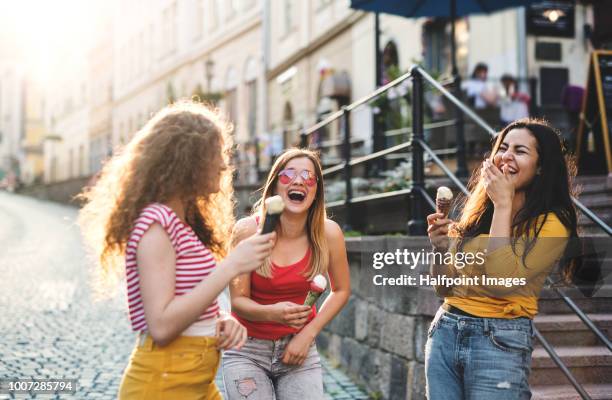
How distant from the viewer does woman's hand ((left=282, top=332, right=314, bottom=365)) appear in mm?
3133

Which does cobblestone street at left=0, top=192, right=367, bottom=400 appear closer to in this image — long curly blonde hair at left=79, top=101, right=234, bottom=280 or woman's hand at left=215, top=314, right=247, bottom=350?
long curly blonde hair at left=79, top=101, right=234, bottom=280

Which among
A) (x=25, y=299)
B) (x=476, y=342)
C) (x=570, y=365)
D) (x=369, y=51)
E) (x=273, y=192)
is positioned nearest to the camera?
(x=476, y=342)

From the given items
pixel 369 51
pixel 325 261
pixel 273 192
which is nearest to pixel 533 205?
pixel 325 261

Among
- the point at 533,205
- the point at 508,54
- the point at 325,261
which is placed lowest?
the point at 325,261

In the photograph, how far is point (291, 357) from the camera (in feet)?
10.3

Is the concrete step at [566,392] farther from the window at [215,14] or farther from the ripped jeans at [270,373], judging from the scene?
the window at [215,14]

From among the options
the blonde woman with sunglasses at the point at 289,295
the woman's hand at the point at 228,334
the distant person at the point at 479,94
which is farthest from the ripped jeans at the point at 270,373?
the distant person at the point at 479,94

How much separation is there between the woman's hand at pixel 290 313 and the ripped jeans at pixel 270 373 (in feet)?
0.49

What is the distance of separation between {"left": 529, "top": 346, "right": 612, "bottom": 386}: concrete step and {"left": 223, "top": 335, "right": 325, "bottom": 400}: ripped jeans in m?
1.66

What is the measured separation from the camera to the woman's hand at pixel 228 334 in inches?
98.2

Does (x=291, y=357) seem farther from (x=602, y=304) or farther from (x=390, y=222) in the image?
(x=390, y=222)

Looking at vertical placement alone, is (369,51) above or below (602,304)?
above

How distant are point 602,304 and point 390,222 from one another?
2376 millimetres

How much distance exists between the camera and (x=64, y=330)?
782 centimetres
